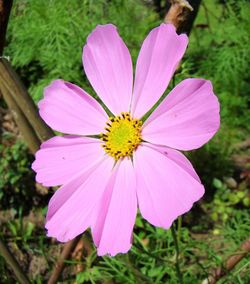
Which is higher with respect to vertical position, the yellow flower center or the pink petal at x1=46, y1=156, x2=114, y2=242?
the yellow flower center

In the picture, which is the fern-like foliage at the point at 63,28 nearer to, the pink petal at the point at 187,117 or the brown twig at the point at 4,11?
the brown twig at the point at 4,11

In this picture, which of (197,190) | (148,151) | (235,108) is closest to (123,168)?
(148,151)

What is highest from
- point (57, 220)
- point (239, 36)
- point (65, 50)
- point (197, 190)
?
point (197, 190)

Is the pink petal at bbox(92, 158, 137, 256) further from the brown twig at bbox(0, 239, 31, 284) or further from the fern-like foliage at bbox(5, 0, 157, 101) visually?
the fern-like foliage at bbox(5, 0, 157, 101)

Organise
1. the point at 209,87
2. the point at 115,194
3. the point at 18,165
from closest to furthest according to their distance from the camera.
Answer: the point at 209,87 → the point at 115,194 → the point at 18,165

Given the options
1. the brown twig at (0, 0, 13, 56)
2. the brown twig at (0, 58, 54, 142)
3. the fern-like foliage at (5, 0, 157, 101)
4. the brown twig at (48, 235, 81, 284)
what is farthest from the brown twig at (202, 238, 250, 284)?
the fern-like foliage at (5, 0, 157, 101)

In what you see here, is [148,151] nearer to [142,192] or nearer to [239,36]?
[142,192]
